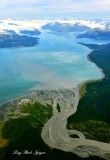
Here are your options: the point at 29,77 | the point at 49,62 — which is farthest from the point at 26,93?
the point at 49,62

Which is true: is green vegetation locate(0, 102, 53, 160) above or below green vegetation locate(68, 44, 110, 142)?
above

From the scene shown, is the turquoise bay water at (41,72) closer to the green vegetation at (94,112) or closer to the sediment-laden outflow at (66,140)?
the green vegetation at (94,112)

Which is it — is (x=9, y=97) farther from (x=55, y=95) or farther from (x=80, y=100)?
(x=80, y=100)

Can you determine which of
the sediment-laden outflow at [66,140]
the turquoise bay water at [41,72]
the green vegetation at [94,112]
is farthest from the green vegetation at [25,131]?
the turquoise bay water at [41,72]

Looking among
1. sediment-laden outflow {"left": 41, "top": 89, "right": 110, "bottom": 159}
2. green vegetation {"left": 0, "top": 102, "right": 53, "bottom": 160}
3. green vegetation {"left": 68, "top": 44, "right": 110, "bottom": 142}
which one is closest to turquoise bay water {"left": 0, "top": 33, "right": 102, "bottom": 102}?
green vegetation {"left": 68, "top": 44, "right": 110, "bottom": 142}

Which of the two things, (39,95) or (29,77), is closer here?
(39,95)

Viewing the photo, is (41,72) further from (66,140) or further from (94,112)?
(66,140)

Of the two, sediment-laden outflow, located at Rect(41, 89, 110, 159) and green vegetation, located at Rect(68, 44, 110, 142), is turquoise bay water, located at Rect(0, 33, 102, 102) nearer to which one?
green vegetation, located at Rect(68, 44, 110, 142)
